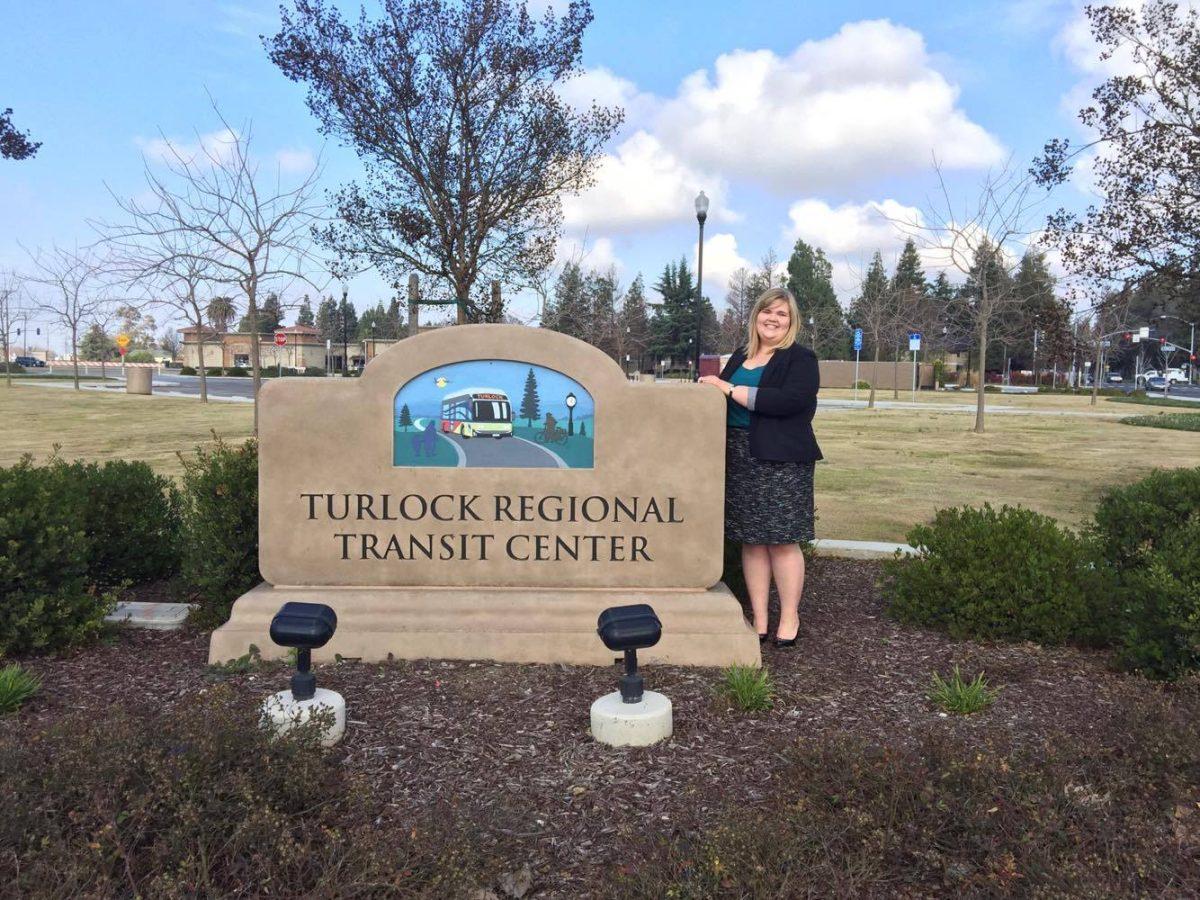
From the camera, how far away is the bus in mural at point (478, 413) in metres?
4.40

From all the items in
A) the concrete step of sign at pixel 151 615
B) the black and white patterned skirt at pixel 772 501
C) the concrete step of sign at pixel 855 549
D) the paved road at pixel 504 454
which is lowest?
the concrete step of sign at pixel 151 615

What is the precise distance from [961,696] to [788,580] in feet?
3.57

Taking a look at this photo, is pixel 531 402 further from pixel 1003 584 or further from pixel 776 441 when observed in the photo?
pixel 1003 584

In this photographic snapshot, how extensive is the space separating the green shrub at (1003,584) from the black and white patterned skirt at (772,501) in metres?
0.85

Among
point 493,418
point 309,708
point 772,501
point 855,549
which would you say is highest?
point 493,418

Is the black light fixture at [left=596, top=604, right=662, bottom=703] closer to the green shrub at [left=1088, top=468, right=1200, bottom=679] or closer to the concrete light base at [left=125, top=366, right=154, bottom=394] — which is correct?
the green shrub at [left=1088, top=468, right=1200, bottom=679]

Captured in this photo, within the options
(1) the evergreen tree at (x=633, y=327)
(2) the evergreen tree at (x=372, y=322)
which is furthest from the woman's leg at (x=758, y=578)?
(2) the evergreen tree at (x=372, y=322)

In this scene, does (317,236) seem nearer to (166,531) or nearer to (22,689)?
(166,531)

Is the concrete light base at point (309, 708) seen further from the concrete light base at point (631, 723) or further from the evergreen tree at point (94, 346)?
the evergreen tree at point (94, 346)

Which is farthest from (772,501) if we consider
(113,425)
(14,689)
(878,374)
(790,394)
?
(878,374)

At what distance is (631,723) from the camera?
3.34 metres

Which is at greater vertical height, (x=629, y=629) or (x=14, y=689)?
(x=629, y=629)

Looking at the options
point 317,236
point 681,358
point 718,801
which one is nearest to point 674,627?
point 718,801

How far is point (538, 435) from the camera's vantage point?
14.5ft
